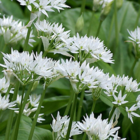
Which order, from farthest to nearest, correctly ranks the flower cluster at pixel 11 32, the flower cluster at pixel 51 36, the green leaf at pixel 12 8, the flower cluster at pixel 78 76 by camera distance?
1. the green leaf at pixel 12 8
2. the flower cluster at pixel 11 32
3. the flower cluster at pixel 51 36
4. the flower cluster at pixel 78 76

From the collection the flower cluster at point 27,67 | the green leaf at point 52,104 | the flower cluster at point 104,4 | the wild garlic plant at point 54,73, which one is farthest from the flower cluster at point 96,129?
the flower cluster at point 104,4

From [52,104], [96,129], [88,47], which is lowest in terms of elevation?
[52,104]

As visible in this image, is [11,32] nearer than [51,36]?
No

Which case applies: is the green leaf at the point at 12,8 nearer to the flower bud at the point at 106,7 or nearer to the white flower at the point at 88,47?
the flower bud at the point at 106,7

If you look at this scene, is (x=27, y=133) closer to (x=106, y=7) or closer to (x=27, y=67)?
(x=27, y=67)

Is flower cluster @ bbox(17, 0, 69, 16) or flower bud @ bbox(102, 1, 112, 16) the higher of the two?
flower cluster @ bbox(17, 0, 69, 16)

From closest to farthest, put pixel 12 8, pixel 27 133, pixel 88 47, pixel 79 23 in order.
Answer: pixel 88 47 → pixel 27 133 → pixel 79 23 → pixel 12 8

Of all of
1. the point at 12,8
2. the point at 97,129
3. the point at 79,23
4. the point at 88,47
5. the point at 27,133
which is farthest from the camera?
the point at 12,8

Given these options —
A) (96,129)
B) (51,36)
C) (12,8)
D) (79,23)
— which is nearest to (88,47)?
(51,36)

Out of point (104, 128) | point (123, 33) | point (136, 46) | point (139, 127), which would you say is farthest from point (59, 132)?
point (123, 33)

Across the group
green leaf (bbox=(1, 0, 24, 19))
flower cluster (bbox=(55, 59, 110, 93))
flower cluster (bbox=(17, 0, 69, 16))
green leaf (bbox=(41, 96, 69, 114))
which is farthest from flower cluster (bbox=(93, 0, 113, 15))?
green leaf (bbox=(1, 0, 24, 19))

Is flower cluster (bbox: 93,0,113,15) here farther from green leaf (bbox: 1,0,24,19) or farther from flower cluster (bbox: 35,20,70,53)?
green leaf (bbox: 1,0,24,19)
